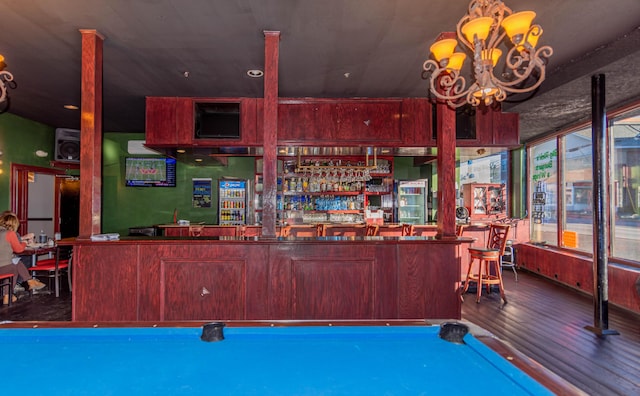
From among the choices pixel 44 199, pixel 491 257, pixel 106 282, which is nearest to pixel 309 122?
pixel 106 282

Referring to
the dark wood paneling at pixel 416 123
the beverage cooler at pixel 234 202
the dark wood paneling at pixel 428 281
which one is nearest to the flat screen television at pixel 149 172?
the beverage cooler at pixel 234 202

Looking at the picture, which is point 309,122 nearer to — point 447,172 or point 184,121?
point 184,121

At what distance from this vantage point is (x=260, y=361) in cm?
124

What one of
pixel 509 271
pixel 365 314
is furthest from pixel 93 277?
pixel 509 271

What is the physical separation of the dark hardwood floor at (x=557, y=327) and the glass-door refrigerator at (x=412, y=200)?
10.2 ft

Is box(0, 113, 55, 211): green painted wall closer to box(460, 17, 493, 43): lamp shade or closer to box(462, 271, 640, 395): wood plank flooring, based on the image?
box(460, 17, 493, 43): lamp shade

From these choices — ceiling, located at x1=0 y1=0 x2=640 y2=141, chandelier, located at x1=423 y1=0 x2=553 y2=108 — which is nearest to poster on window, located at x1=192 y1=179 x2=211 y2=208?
ceiling, located at x1=0 y1=0 x2=640 y2=141

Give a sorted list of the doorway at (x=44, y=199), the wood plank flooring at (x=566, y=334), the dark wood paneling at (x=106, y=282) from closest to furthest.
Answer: the wood plank flooring at (x=566, y=334), the dark wood paneling at (x=106, y=282), the doorway at (x=44, y=199)

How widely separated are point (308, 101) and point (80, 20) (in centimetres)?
257

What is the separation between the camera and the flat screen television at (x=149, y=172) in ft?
26.3

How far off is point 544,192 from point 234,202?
22.8 feet

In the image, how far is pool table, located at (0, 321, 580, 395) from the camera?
3.45 feet

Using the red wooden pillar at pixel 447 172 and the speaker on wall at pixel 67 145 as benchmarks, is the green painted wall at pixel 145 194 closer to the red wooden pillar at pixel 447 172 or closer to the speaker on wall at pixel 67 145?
the speaker on wall at pixel 67 145

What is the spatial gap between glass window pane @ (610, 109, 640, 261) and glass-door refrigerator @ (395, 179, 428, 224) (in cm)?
392
